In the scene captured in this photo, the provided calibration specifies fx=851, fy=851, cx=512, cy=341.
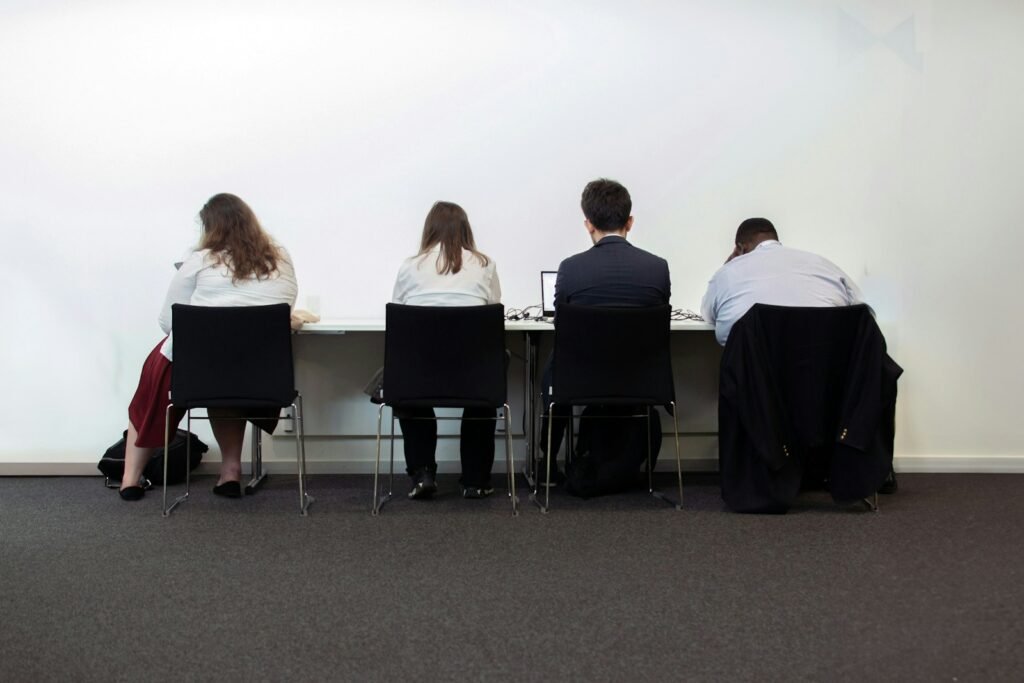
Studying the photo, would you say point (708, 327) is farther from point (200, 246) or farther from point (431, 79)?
point (200, 246)

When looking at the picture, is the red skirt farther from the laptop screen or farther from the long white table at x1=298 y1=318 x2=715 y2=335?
→ the laptop screen

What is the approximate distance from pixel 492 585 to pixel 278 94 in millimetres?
2497

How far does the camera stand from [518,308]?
148 inches

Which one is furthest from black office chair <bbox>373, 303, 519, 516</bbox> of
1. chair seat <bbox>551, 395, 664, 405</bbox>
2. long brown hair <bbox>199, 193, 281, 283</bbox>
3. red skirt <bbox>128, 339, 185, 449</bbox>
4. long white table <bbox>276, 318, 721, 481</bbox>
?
red skirt <bbox>128, 339, 185, 449</bbox>

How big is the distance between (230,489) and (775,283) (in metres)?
2.12

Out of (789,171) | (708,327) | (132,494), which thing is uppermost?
(789,171)

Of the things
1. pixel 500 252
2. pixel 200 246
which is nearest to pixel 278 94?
pixel 200 246

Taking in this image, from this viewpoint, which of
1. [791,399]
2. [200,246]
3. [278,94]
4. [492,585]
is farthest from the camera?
[278,94]

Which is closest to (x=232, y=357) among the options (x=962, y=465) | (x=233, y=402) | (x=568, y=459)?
(x=233, y=402)

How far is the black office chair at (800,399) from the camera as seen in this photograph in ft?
9.20

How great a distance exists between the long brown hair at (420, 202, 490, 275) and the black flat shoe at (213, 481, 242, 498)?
1114mm

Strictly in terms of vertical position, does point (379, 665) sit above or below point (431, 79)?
below

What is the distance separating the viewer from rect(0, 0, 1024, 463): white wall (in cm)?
370

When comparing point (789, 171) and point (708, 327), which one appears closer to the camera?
point (708, 327)
